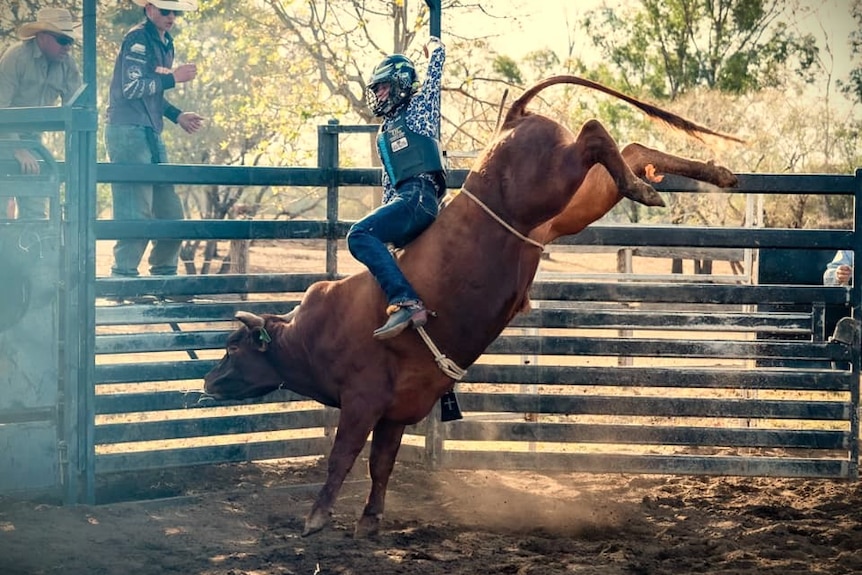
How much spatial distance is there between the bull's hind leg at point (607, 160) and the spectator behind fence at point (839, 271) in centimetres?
555

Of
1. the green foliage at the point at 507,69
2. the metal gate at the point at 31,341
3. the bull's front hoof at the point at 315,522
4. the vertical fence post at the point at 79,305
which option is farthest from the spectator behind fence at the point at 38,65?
the green foliage at the point at 507,69

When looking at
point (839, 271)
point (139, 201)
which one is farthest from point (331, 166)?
point (839, 271)

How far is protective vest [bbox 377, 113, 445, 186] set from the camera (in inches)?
254

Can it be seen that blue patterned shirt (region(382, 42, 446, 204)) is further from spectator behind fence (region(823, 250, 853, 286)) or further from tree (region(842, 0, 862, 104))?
tree (region(842, 0, 862, 104))

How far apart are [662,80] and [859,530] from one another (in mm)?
27456

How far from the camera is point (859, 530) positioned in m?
6.43

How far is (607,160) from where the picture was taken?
242 inches

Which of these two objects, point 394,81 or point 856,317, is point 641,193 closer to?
point 394,81

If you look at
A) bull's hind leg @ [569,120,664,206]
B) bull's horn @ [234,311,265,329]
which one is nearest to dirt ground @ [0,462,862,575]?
bull's horn @ [234,311,265,329]

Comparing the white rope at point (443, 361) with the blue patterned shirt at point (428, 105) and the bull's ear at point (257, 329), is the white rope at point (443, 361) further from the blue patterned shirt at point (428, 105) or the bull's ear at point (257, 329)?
the bull's ear at point (257, 329)

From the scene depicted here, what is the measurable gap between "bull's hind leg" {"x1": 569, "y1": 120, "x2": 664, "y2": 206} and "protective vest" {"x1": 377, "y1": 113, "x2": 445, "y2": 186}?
799 mm

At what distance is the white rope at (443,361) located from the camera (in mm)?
6312

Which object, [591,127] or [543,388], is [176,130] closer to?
[543,388]

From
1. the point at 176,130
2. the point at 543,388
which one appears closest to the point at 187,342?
the point at 543,388
